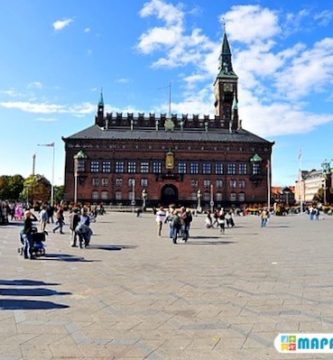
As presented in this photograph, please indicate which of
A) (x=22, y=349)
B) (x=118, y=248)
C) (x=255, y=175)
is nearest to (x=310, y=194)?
(x=255, y=175)

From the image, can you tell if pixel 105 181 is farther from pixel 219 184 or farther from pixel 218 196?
pixel 219 184

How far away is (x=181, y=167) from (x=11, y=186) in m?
51.1

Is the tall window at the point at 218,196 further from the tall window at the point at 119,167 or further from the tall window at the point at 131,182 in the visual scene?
the tall window at the point at 119,167

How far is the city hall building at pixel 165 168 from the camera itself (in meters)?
92.7

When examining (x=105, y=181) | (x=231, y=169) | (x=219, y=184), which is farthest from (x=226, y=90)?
(x=105, y=181)

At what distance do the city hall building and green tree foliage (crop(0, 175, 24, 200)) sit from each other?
33535mm

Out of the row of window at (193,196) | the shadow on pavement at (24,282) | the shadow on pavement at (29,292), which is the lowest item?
the shadow on pavement at (24,282)

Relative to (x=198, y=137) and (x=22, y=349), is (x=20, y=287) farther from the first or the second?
(x=198, y=137)

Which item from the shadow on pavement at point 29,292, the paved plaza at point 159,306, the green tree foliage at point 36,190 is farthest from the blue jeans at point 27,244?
the green tree foliage at point 36,190

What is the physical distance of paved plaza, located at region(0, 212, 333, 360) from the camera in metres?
5.50

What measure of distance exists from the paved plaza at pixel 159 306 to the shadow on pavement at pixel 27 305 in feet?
0.06

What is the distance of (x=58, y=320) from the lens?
6727mm

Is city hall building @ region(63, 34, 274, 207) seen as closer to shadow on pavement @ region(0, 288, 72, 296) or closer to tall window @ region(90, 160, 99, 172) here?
tall window @ region(90, 160, 99, 172)

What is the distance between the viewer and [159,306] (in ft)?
25.3
